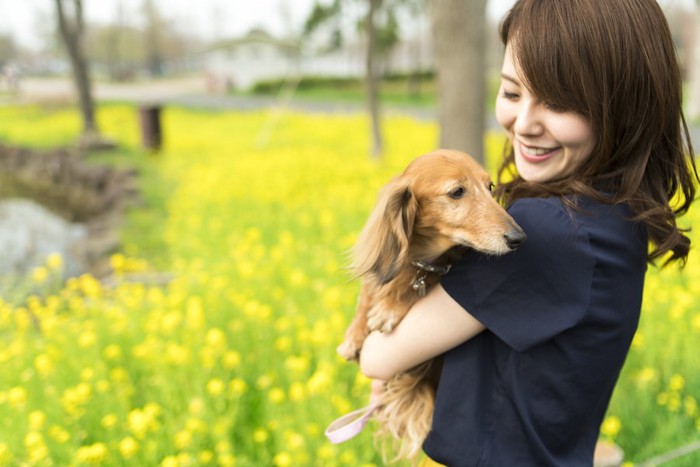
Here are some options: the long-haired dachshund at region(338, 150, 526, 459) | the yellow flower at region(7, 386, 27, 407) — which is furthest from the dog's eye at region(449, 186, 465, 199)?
the yellow flower at region(7, 386, 27, 407)

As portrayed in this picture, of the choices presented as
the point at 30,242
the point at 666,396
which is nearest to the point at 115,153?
the point at 30,242

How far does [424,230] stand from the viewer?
1562 millimetres

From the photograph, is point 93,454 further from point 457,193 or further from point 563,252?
point 563,252

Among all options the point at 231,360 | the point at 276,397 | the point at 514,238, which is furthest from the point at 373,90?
the point at 514,238

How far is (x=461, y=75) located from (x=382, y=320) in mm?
3666

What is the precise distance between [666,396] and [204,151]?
1110cm

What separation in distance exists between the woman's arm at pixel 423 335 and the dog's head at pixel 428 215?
0.14 metres

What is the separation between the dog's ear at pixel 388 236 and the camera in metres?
1.46

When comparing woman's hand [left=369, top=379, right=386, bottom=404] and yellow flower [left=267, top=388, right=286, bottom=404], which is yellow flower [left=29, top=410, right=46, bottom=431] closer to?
yellow flower [left=267, top=388, right=286, bottom=404]

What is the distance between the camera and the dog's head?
4.78 ft

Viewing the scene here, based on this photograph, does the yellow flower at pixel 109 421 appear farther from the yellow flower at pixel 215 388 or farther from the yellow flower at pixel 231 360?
the yellow flower at pixel 231 360

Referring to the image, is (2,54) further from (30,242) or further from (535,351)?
(535,351)

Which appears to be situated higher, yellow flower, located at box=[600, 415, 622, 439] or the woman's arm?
the woman's arm

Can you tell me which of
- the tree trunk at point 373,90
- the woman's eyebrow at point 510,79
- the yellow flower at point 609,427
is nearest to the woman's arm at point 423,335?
the woman's eyebrow at point 510,79
